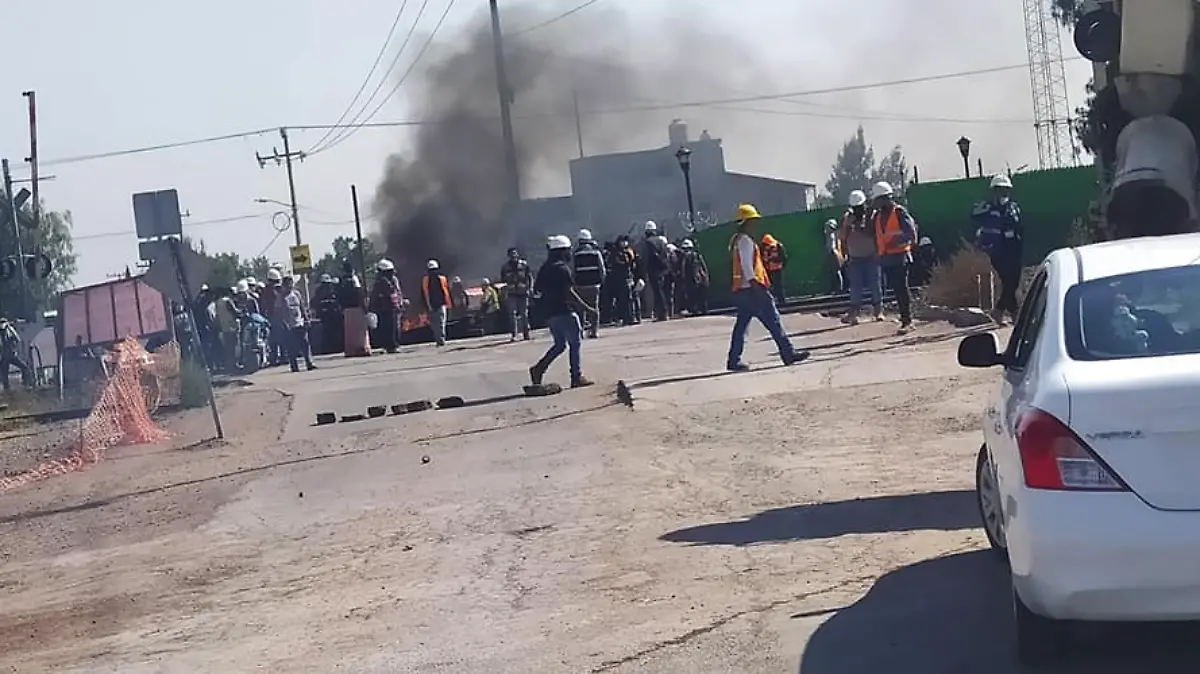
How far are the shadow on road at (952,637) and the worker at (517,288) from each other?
946 inches

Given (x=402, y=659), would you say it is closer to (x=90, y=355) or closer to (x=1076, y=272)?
(x=1076, y=272)

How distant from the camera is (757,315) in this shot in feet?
56.5

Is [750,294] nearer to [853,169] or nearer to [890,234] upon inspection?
[890,234]

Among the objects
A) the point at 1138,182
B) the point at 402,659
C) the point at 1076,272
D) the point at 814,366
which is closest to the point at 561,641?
the point at 402,659

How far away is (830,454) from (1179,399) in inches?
265

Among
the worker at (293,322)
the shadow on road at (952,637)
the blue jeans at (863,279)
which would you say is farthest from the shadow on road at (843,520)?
the worker at (293,322)

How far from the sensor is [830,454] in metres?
12.0

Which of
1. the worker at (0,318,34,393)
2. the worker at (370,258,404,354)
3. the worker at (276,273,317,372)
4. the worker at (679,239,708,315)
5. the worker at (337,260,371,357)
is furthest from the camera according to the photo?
the worker at (0,318,34,393)

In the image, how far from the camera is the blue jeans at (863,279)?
21812 millimetres

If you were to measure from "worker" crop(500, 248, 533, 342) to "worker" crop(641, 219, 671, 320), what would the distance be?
2.56 metres

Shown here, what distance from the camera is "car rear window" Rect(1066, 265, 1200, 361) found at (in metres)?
5.80

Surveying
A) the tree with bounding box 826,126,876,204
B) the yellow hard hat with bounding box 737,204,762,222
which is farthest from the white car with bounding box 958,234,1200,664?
the tree with bounding box 826,126,876,204

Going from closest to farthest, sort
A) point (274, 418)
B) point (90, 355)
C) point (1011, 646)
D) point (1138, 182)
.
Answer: point (1011, 646)
point (1138, 182)
point (274, 418)
point (90, 355)

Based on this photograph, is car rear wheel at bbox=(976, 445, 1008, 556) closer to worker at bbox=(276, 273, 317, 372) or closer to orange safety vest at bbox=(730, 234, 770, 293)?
orange safety vest at bbox=(730, 234, 770, 293)
